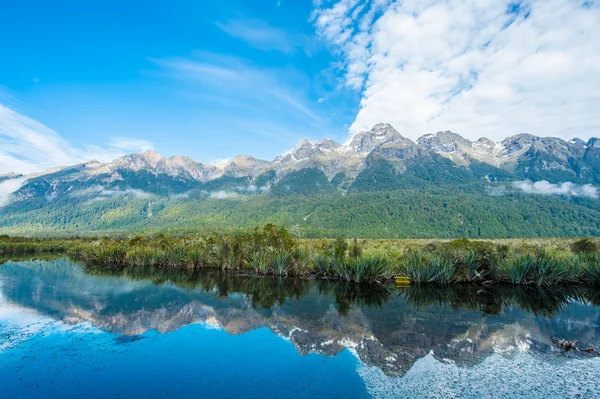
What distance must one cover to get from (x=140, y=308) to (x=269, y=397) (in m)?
9.76

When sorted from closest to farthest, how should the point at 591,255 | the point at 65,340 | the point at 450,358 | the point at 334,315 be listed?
the point at 450,358 → the point at 65,340 → the point at 334,315 → the point at 591,255

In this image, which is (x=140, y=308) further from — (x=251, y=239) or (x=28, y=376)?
(x=251, y=239)

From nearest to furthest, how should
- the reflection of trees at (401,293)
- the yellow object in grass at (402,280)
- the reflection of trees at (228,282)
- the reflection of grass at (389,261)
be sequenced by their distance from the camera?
the reflection of trees at (401,293) → the reflection of trees at (228,282) → the reflection of grass at (389,261) → the yellow object in grass at (402,280)

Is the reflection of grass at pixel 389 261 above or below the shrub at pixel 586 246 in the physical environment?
below

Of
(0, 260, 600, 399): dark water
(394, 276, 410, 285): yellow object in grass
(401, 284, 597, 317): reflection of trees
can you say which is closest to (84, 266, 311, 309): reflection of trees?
(0, 260, 600, 399): dark water

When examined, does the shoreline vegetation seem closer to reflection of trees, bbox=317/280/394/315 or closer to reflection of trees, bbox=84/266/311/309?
reflection of trees, bbox=317/280/394/315

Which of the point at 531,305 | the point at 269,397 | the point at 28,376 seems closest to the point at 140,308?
the point at 28,376

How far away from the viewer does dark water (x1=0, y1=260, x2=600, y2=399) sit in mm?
7461

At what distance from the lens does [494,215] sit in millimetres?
160125

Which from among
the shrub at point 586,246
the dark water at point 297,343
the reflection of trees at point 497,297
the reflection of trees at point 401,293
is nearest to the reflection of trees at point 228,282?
the reflection of trees at point 401,293

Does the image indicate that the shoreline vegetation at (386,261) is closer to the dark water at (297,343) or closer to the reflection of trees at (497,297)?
the reflection of trees at (497,297)

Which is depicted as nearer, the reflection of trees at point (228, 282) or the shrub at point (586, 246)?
the reflection of trees at point (228, 282)

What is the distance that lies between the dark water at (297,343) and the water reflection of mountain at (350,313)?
0.22ft

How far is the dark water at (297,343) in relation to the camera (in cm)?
746
